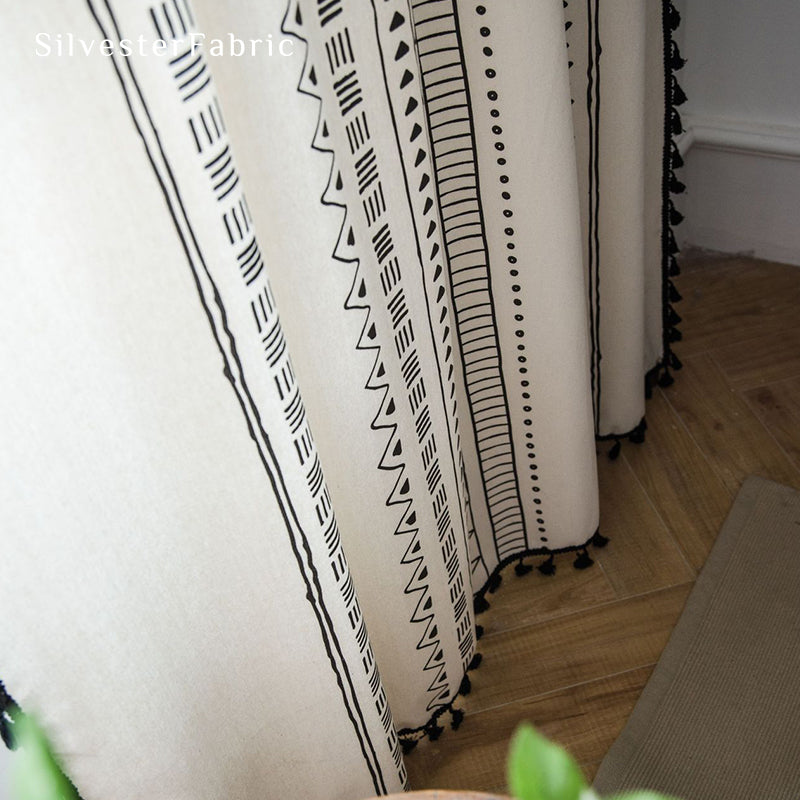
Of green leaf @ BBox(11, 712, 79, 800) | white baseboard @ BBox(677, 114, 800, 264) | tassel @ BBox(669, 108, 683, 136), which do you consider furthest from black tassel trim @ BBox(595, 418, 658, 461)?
green leaf @ BBox(11, 712, 79, 800)

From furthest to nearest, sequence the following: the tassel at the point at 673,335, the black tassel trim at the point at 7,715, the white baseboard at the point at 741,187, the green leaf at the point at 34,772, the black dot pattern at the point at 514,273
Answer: the white baseboard at the point at 741,187 < the tassel at the point at 673,335 < the black dot pattern at the point at 514,273 < the black tassel trim at the point at 7,715 < the green leaf at the point at 34,772

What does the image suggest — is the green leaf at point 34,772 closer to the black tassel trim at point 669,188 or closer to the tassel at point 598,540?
the tassel at point 598,540

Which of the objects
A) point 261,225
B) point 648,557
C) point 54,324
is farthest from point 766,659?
point 54,324

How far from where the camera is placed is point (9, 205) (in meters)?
0.45

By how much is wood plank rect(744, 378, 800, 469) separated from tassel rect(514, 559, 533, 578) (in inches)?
17.7

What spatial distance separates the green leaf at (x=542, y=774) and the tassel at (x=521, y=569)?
87 centimetres

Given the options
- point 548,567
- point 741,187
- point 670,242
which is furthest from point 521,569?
point 741,187

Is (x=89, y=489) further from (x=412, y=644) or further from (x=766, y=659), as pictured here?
(x=766, y=659)

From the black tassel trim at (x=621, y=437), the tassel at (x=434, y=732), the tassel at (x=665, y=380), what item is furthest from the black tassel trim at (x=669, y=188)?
the tassel at (x=434, y=732)

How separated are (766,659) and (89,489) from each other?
910 mm

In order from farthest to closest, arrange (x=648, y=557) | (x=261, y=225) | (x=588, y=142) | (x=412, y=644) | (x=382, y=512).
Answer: (x=648, y=557) < (x=588, y=142) < (x=412, y=644) < (x=382, y=512) < (x=261, y=225)

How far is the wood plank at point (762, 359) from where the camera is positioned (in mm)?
1498

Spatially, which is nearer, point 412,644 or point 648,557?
point 412,644

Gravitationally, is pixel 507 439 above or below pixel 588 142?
below
